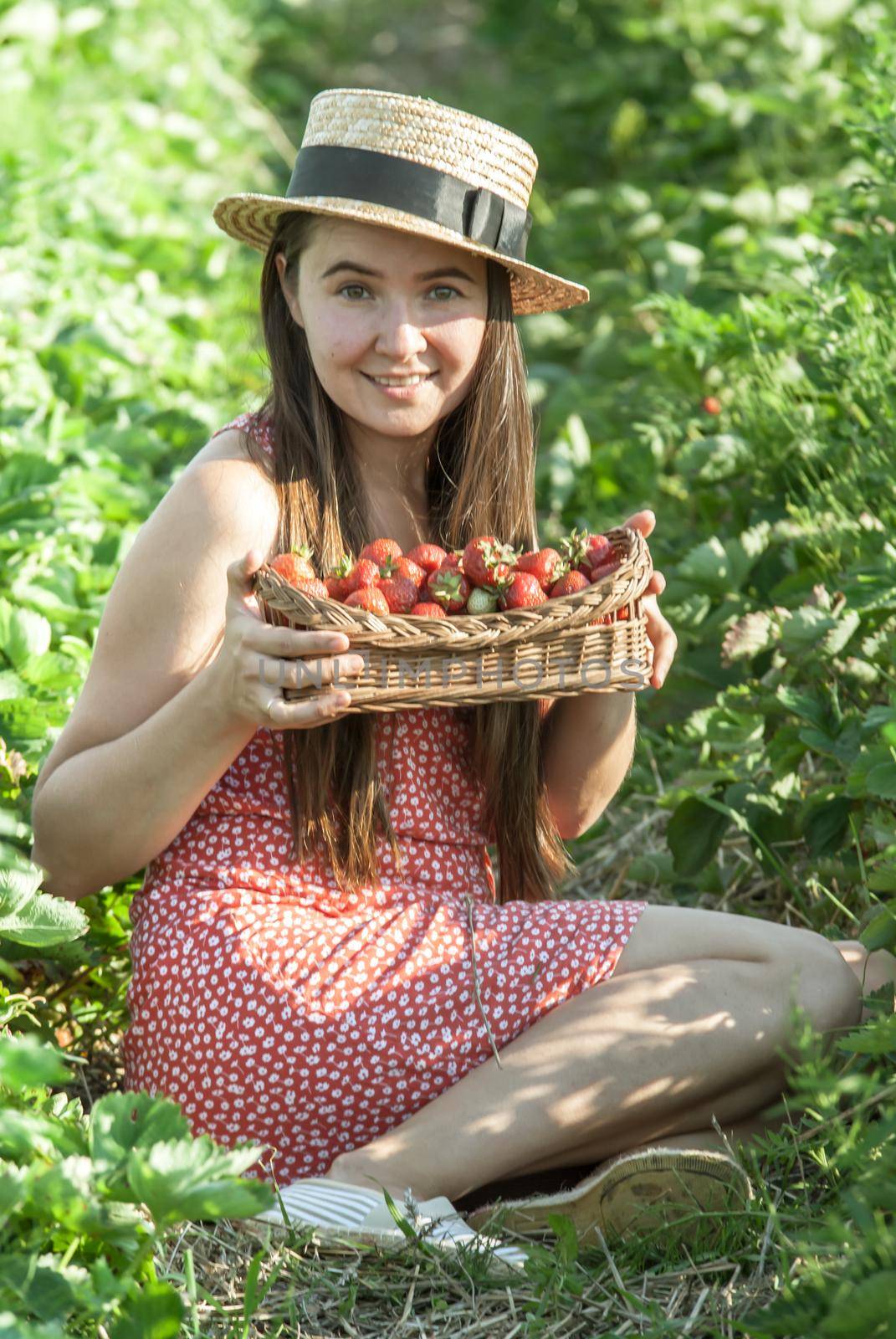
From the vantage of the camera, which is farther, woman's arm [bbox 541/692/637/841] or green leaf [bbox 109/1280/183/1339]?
woman's arm [bbox 541/692/637/841]

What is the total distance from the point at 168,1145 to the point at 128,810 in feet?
2.51

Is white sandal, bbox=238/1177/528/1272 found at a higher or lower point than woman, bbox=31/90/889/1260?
lower

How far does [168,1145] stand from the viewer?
1.57 meters

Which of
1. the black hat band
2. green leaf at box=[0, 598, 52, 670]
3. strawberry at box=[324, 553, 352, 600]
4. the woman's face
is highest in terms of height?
the black hat band

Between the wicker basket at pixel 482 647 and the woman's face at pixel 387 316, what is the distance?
0.42 m

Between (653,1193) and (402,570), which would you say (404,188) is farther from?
(653,1193)

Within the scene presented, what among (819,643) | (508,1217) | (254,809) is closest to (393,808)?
(254,809)

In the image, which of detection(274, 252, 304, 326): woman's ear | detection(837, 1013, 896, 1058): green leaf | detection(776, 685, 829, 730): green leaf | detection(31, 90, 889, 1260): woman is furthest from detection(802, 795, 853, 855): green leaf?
detection(274, 252, 304, 326): woman's ear

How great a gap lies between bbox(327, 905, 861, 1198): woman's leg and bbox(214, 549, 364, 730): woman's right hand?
1.79 feet

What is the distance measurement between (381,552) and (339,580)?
95 mm

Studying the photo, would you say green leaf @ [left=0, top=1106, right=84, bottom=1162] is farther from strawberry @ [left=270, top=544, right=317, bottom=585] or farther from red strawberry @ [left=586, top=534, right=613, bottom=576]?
red strawberry @ [left=586, top=534, right=613, bottom=576]

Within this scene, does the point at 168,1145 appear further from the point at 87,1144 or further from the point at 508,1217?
the point at 508,1217

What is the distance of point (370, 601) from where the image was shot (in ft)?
7.14

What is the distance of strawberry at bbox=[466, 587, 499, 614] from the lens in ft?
7.40
